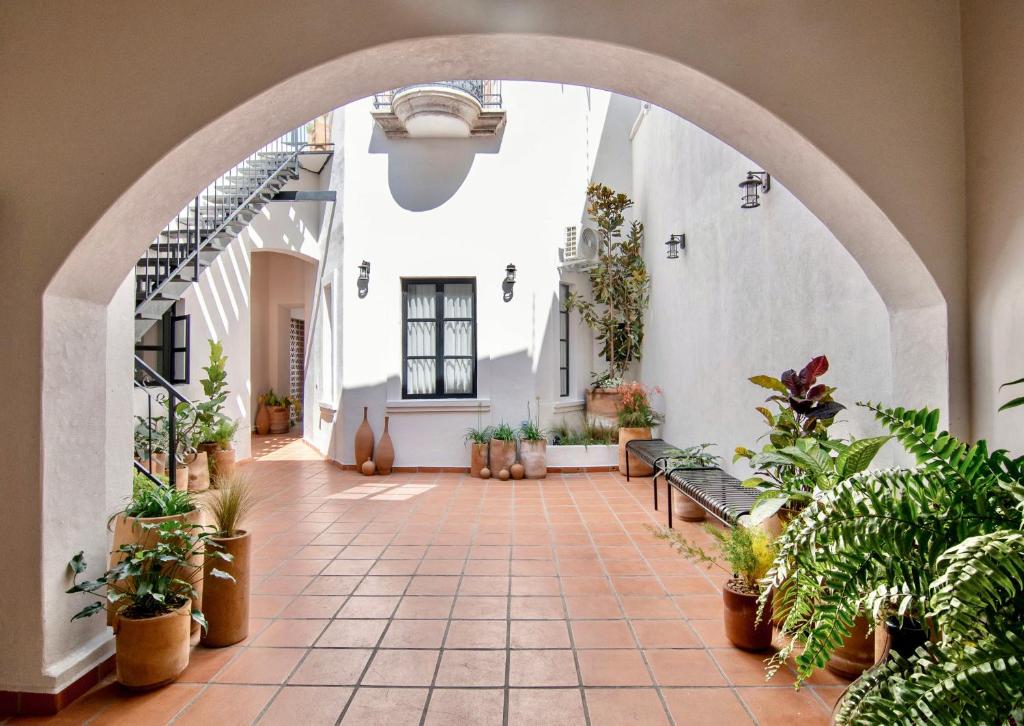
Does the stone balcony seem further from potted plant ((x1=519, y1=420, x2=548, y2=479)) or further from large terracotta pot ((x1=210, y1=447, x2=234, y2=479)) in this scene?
large terracotta pot ((x1=210, y1=447, x2=234, y2=479))

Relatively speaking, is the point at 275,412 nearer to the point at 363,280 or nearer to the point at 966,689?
the point at 363,280

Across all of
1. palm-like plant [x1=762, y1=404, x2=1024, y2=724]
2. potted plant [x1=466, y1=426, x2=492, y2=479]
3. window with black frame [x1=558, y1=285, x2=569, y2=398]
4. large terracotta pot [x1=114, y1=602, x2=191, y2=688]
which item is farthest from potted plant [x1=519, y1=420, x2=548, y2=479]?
palm-like plant [x1=762, y1=404, x2=1024, y2=724]

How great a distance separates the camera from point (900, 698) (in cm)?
130

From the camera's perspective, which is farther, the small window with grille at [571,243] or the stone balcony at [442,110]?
the small window with grille at [571,243]

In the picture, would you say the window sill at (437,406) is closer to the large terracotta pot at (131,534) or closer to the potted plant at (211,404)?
the potted plant at (211,404)

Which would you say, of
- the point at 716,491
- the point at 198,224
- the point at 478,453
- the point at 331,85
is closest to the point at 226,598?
the point at 331,85

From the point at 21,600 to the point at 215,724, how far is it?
0.88 m

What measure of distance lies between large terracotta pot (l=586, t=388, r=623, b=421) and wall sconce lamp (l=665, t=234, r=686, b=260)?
2175 mm

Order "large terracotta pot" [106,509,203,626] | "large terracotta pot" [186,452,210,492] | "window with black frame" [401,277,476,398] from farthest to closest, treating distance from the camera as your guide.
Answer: "window with black frame" [401,277,476,398] < "large terracotta pot" [186,452,210,492] < "large terracotta pot" [106,509,203,626]

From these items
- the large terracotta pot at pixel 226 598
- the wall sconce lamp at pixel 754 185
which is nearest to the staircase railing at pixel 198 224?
the large terracotta pot at pixel 226 598

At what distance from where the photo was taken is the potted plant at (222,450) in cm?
690

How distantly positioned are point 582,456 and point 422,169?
417 cm

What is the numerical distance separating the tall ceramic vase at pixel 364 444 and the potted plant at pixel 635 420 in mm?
3086

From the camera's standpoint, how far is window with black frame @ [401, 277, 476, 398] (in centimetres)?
777
